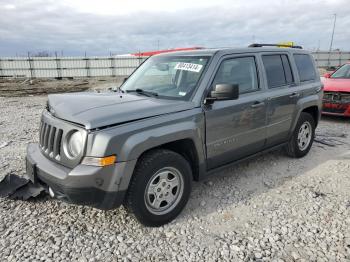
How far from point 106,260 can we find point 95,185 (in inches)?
27.7

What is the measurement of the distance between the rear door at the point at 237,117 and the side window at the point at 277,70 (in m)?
0.30

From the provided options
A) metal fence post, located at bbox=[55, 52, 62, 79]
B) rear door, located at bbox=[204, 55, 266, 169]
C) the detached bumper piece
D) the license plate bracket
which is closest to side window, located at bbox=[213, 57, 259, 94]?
rear door, located at bbox=[204, 55, 266, 169]

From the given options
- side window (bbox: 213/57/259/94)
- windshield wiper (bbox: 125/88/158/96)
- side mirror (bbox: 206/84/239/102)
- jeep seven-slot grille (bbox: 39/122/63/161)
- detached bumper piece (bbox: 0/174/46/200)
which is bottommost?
detached bumper piece (bbox: 0/174/46/200)

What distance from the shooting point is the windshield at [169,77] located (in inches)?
146

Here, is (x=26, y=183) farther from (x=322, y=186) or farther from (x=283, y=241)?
(x=322, y=186)

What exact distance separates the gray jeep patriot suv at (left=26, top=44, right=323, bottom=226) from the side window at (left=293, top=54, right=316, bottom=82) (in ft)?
1.51

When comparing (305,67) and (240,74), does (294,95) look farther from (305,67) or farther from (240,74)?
(240,74)

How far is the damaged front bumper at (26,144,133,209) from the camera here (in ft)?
9.19

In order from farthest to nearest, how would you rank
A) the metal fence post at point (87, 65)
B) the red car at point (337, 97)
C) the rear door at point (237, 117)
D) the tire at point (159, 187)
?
1. the metal fence post at point (87, 65)
2. the red car at point (337, 97)
3. the rear door at point (237, 117)
4. the tire at point (159, 187)

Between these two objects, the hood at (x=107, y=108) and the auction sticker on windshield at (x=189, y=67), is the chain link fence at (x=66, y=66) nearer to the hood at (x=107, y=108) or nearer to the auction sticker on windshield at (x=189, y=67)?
the auction sticker on windshield at (x=189, y=67)

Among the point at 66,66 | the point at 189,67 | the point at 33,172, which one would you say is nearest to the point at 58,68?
the point at 66,66

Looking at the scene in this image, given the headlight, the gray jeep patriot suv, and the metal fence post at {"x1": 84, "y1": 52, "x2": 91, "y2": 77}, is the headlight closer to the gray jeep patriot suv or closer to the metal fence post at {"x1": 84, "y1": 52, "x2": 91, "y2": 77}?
the gray jeep patriot suv

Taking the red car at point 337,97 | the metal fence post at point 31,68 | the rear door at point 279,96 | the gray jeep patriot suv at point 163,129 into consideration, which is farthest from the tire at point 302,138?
the metal fence post at point 31,68

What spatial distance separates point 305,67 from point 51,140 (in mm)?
4310
